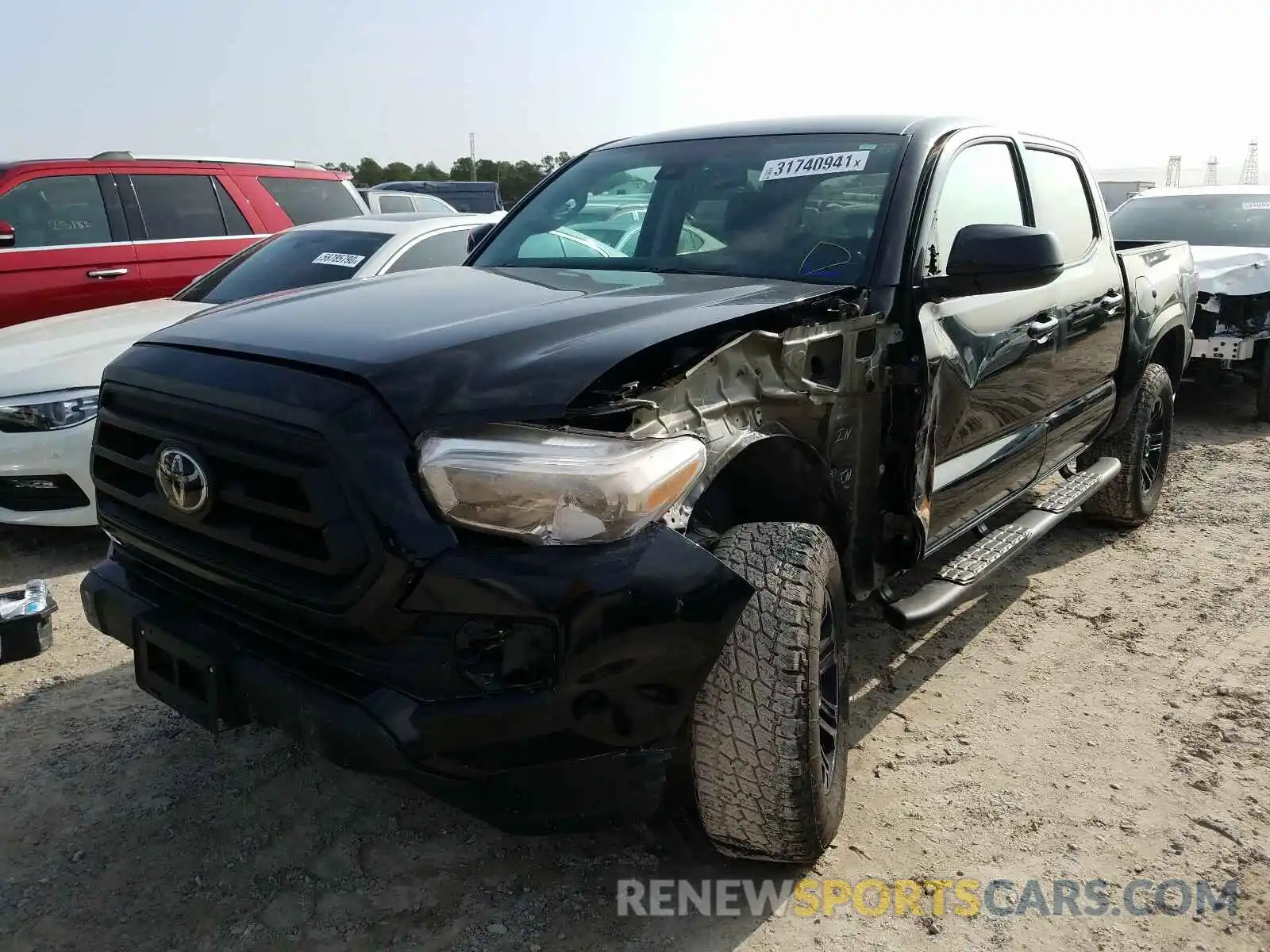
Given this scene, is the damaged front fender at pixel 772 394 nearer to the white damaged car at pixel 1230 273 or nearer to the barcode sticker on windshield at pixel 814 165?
the barcode sticker on windshield at pixel 814 165

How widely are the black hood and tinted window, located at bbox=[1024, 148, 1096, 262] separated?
1605mm

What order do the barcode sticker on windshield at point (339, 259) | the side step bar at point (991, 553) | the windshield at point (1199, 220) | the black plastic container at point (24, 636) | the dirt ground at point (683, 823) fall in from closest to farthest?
the dirt ground at point (683, 823), the side step bar at point (991, 553), the black plastic container at point (24, 636), the barcode sticker on windshield at point (339, 259), the windshield at point (1199, 220)

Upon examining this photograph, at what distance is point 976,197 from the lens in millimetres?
3307

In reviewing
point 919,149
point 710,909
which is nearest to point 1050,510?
point 919,149

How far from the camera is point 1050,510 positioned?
394 cm

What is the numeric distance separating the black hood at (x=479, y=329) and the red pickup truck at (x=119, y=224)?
14.7 ft

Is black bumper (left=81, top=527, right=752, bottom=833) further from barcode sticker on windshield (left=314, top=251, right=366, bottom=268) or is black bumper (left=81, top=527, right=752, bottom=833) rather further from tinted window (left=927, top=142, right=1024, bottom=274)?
barcode sticker on windshield (left=314, top=251, right=366, bottom=268)

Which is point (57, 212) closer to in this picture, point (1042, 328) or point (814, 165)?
point (814, 165)

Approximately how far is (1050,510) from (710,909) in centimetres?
233

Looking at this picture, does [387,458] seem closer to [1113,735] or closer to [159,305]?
[1113,735]

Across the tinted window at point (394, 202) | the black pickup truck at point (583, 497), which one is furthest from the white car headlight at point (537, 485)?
the tinted window at point (394, 202)

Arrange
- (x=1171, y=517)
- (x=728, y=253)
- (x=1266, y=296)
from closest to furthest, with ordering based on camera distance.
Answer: (x=728, y=253), (x=1171, y=517), (x=1266, y=296)

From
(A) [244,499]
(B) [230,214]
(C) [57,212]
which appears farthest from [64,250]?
(A) [244,499]

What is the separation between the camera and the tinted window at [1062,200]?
3.79m
